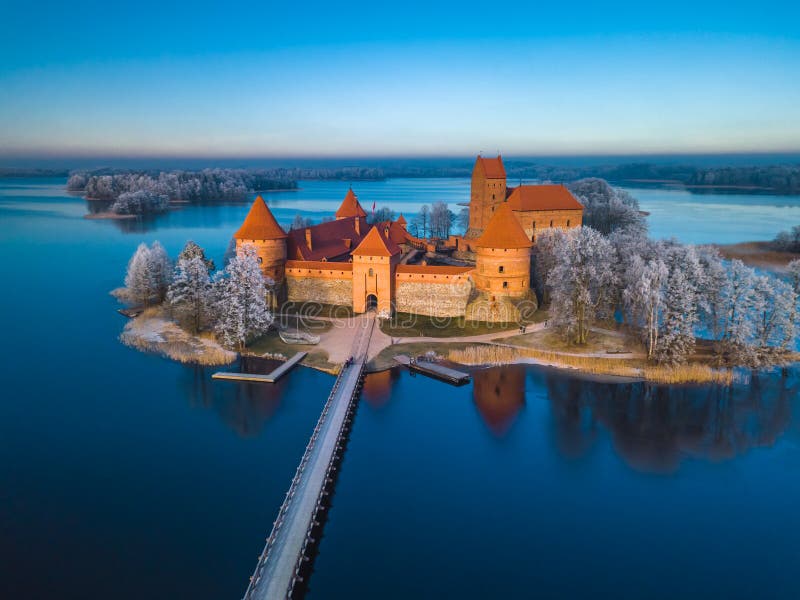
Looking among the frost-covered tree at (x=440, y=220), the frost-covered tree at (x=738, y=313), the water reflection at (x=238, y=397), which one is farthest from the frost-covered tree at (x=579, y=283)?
the frost-covered tree at (x=440, y=220)

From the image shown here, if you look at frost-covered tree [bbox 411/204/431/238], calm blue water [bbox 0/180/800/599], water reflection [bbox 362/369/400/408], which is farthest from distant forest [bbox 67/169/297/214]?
water reflection [bbox 362/369/400/408]

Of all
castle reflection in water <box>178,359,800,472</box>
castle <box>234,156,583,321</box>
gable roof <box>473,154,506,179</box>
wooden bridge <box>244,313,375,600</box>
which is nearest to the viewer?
wooden bridge <box>244,313,375,600</box>

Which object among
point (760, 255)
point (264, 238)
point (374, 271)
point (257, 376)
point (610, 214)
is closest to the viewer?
point (257, 376)

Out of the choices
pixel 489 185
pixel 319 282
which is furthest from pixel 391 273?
pixel 489 185

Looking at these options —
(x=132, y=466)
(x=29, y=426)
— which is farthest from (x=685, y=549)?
(x=29, y=426)

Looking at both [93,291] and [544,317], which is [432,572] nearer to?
[544,317]

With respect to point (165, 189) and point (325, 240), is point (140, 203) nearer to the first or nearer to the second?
point (165, 189)

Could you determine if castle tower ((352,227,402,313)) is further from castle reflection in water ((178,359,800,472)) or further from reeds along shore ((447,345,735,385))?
castle reflection in water ((178,359,800,472))
